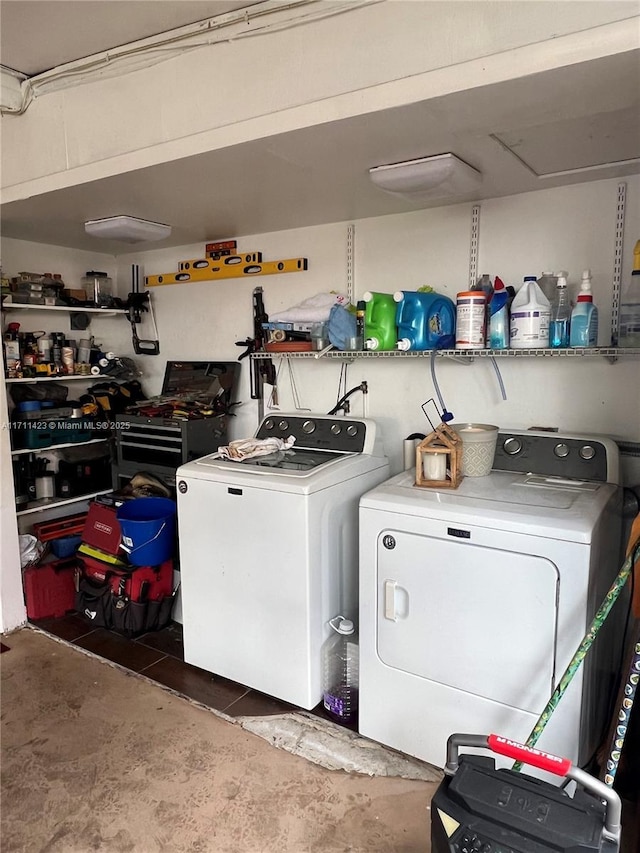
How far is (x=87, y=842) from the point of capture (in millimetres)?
1591

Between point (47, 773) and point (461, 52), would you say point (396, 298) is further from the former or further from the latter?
point (47, 773)

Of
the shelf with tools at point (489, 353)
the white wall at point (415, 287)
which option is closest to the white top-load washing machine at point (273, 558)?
the shelf with tools at point (489, 353)

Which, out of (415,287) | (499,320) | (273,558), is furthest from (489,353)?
(273,558)

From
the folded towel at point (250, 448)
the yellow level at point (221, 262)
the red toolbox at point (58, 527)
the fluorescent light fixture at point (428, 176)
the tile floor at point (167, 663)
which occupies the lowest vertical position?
the tile floor at point (167, 663)

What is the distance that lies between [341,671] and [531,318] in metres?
1.52

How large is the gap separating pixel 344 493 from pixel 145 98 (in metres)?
1.55

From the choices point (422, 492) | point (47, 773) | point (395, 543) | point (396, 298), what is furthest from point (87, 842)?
point (396, 298)

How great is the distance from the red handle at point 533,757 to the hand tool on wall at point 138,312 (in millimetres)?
2945

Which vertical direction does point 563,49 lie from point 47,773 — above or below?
above

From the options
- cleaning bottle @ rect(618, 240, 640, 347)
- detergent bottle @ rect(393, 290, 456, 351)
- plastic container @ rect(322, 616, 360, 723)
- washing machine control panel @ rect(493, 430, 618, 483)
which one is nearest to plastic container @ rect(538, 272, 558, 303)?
cleaning bottle @ rect(618, 240, 640, 347)

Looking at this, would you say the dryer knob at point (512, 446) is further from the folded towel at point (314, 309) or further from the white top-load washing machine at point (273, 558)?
the folded towel at point (314, 309)

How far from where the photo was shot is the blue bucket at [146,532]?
8.53 ft

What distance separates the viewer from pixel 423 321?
2.25 meters

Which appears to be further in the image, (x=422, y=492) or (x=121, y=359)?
(x=121, y=359)
